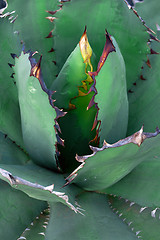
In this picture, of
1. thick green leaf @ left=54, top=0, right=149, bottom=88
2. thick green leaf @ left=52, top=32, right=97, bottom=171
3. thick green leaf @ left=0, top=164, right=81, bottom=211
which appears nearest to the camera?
thick green leaf @ left=0, top=164, right=81, bottom=211

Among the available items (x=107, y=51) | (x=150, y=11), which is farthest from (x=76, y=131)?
(x=150, y=11)

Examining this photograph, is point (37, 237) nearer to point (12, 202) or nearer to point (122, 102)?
point (12, 202)

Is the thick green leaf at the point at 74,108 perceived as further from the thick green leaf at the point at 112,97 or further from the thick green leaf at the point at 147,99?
the thick green leaf at the point at 147,99

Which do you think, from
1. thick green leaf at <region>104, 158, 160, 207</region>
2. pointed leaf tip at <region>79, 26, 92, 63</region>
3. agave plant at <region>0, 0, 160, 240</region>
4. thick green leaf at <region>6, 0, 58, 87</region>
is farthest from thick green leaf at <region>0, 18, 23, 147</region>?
thick green leaf at <region>104, 158, 160, 207</region>

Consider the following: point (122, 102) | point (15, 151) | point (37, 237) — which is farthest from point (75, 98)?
point (37, 237)

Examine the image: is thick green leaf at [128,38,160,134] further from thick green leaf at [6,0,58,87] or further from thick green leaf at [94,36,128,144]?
thick green leaf at [6,0,58,87]
